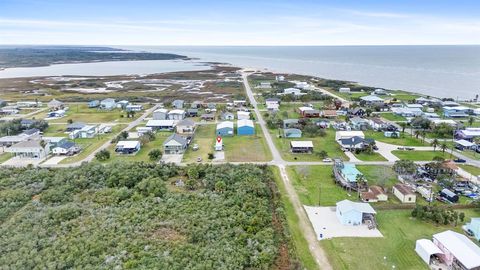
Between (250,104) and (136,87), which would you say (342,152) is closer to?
(250,104)

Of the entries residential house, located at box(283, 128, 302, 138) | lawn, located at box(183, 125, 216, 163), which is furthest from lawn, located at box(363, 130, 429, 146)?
lawn, located at box(183, 125, 216, 163)

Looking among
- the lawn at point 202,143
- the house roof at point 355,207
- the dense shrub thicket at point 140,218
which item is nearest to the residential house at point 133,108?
the lawn at point 202,143

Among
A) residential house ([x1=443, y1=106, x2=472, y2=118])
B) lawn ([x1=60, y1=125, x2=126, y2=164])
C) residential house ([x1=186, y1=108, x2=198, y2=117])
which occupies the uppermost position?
residential house ([x1=443, y1=106, x2=472, y2=118])

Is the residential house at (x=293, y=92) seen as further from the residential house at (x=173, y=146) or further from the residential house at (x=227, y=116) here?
the residential house at (x=173, y=146)

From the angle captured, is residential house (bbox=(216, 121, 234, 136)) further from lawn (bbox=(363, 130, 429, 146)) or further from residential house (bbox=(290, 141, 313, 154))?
lawn (bbox=(363, 130, 429, 146))

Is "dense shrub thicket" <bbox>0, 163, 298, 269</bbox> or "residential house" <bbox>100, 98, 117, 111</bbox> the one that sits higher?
"residential house" <bbox>100, 98, 117, 111</bbox>

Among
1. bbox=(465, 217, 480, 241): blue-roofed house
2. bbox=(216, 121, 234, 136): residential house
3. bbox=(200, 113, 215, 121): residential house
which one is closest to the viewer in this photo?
bbox=(465, 217, 480, 241): blue-roofed house

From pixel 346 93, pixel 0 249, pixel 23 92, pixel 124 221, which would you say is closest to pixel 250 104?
pixel 346 93
